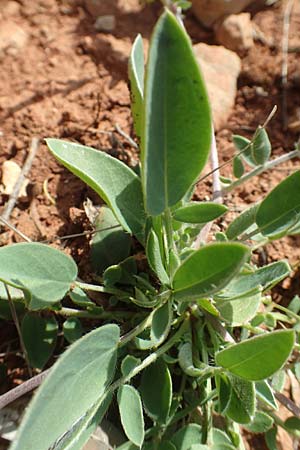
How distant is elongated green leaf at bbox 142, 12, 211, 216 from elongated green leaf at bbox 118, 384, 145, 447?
428 millimetres

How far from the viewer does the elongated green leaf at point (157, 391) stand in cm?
140

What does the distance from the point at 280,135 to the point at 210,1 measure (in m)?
0.67

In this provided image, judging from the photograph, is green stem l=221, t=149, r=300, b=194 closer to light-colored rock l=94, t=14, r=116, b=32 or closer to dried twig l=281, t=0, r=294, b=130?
dried twig l=281, t=0, r=294, b=130

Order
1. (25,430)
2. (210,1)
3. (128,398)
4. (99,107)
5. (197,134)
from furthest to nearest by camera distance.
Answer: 1. (210,1)
2. (99,107)
3. (128,398)
4. (197,134)
5. (25,430)

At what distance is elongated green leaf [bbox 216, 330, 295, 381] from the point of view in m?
1.10

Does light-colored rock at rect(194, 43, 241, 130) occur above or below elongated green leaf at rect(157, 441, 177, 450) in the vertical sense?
above

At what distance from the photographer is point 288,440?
5.84 feet

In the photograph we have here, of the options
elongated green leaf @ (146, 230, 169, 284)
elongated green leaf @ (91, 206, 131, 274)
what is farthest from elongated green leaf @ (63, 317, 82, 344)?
elongated green leaf @ (146, 230, 169, 284)

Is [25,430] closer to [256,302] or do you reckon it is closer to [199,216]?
[199,216]

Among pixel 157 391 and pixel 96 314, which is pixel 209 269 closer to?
pixel 157 391

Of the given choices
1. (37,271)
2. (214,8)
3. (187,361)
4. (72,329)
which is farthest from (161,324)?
(214,8)

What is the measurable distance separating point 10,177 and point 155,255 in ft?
3.06

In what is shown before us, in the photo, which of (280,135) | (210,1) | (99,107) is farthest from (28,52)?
(280,135)

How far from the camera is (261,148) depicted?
63.4 inches
